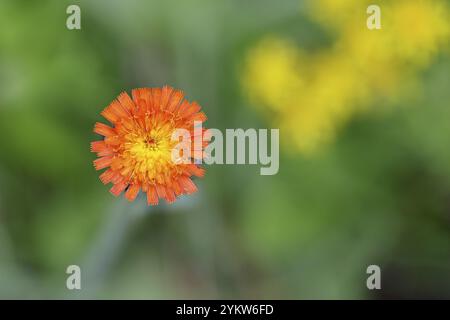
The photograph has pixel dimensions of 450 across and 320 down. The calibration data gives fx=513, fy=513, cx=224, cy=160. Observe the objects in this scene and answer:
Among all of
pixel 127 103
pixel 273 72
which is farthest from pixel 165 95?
pixel 273 72

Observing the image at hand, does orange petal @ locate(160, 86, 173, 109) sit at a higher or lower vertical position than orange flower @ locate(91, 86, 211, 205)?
higher

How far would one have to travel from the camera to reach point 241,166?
0.87 m

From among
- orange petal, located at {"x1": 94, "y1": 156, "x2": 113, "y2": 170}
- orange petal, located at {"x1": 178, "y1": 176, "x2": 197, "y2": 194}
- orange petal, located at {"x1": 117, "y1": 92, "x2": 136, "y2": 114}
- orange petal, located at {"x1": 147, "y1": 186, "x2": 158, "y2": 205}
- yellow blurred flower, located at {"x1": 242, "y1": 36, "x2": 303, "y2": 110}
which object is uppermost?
yellow blurred flower, located at {"x1": 242, "y1": 36, "x2": 303, "y2": 110}

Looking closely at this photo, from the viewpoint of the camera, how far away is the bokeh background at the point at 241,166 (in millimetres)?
825

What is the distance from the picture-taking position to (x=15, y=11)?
0.87m

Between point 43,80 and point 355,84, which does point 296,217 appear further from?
point 43,80

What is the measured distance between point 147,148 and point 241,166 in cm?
25

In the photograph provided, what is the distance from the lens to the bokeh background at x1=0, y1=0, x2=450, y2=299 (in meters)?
0.83

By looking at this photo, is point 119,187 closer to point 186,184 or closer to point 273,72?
point 186,184

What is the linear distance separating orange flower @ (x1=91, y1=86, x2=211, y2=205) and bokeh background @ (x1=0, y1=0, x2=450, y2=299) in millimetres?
125

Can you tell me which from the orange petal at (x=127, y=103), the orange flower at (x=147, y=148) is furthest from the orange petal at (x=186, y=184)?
the orange petal at (x=127, y=103)

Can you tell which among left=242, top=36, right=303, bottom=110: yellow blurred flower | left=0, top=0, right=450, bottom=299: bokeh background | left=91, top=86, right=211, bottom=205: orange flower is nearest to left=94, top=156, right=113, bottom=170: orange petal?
left=91, top=86, right=211, bottom=205: orange flower

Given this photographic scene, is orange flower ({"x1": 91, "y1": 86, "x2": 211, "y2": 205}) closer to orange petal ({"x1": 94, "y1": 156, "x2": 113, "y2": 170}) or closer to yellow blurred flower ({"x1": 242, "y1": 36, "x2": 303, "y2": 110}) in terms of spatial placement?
orange petal ({"x1": 94, "y1": 156, "x2": 113, "y2": 170})

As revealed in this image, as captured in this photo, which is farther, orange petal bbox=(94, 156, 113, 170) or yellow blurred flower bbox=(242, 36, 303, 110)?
yellow blurred flower bbox=(242, 36, 303, 110)
